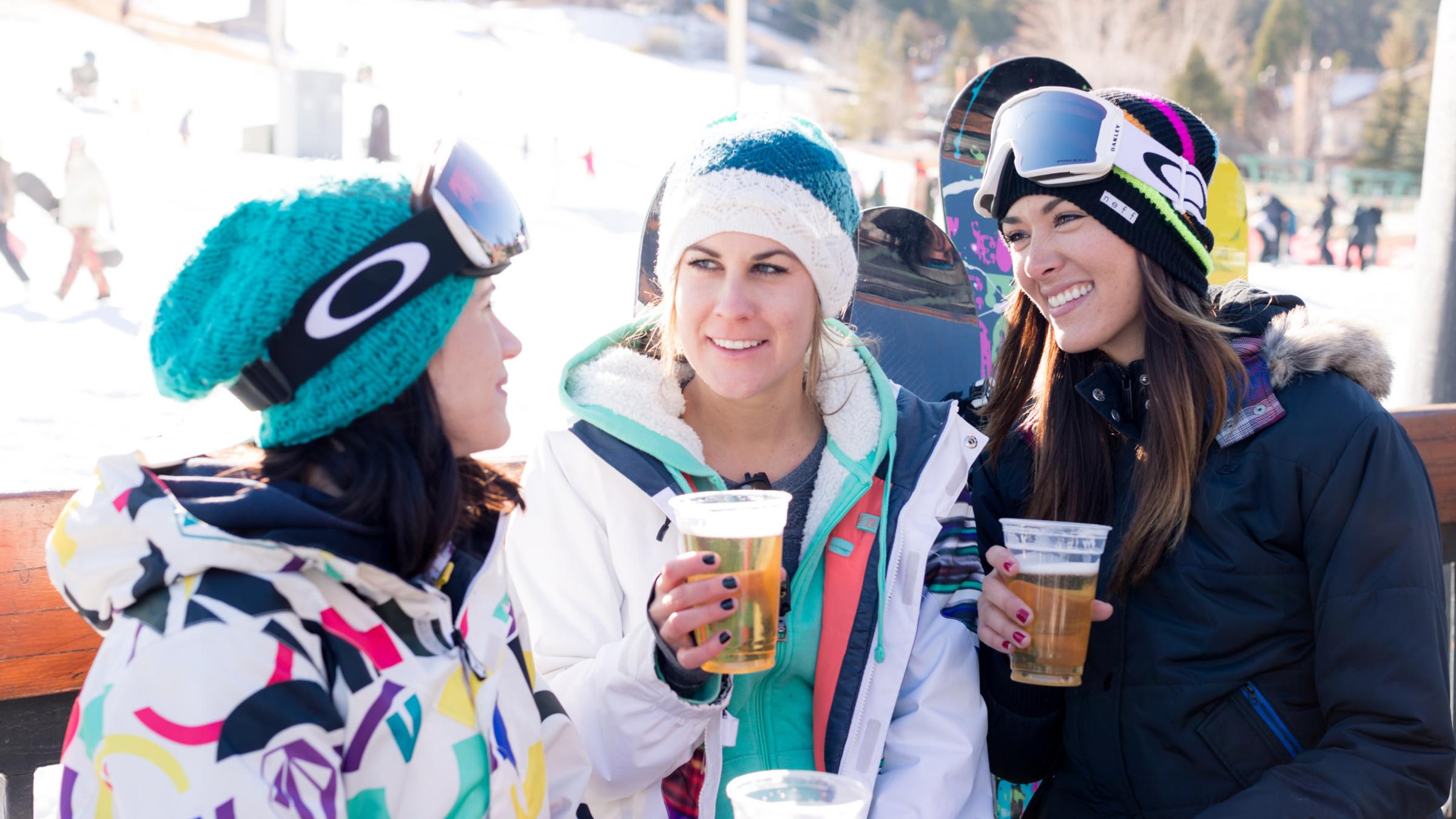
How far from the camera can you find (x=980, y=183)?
3.57 meters

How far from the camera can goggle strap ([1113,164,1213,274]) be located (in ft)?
8.02

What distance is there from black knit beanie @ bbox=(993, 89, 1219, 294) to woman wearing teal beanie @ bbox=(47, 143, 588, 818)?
135 cm

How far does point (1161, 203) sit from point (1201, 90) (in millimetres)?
44887

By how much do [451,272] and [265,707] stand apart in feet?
2.01

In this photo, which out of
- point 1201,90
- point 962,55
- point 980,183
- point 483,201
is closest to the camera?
point 483,201

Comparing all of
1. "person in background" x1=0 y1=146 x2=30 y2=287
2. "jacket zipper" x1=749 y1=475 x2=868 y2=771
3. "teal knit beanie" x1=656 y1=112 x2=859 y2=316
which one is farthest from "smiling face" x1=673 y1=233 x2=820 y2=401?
"person in background" x1=0 y1=146 x2=30 y2=287

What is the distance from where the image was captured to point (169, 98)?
74.6 feet

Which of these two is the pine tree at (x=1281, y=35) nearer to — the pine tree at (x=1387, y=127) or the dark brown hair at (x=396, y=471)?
the pine tree at (x=1387, y=127)

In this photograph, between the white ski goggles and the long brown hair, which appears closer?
the long brown hair

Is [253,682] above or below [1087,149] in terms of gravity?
below

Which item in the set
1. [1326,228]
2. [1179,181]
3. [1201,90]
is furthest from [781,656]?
[1201,90]

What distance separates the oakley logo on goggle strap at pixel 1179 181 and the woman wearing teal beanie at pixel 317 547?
1.51 m

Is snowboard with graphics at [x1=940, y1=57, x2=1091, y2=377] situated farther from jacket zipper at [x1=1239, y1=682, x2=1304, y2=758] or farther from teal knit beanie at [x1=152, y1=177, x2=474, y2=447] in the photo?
teal knit beanie at [x1=152, y1=177, x2=474, y2=447]

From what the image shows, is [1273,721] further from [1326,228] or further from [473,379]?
[1326,228]
